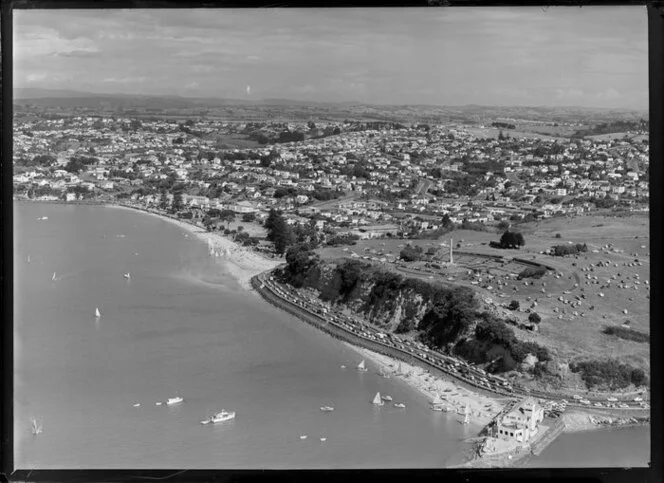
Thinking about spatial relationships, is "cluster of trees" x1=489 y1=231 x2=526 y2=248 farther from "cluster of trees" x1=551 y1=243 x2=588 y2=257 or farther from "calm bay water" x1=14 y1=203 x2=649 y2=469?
"calm bay water" x1=14 y1=203 x2=649 y2=469

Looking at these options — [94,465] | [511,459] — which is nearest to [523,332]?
[511,459]

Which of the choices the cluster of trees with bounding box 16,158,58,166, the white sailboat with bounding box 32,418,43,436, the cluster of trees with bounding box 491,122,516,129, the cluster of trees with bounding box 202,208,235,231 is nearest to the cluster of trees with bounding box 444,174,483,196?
the cluster of trees with bounding box 491,122,516,129

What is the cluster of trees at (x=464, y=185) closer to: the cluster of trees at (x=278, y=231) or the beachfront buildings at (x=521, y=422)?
the cluster of trees at (x=278, y=231)

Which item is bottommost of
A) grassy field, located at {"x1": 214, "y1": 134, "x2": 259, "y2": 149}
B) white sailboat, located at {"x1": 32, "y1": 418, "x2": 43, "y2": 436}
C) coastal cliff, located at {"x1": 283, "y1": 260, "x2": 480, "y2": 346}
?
white sailboat, located at {"x1": 32, "y1": 418, "x2": 43, "y2": 436}

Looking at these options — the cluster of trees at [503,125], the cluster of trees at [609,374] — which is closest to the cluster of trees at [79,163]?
the cluster of trees at [503,125]

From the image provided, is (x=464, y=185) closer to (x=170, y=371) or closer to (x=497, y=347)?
(x=497, y=347)

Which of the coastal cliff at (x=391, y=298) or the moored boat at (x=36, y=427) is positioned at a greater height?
the coastal cliff at (x=391, y=298)
